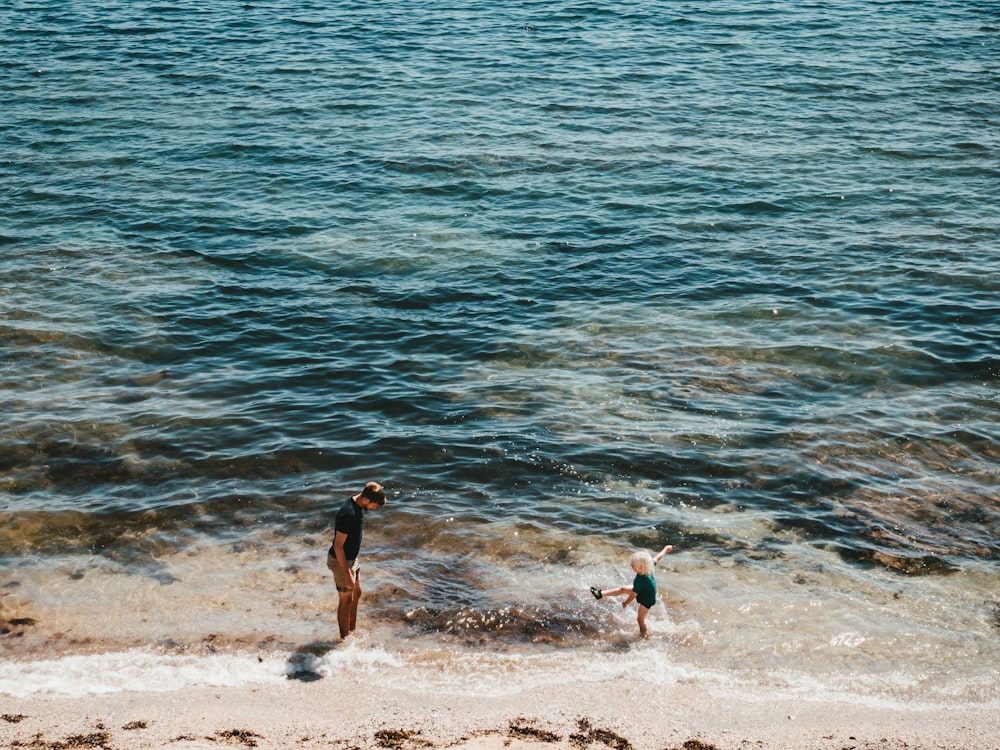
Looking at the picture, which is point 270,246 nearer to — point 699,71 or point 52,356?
point 52,356

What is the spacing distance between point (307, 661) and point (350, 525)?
1689 millimetres

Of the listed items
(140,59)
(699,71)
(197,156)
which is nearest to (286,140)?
(197,156)

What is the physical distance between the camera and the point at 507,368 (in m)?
19.6

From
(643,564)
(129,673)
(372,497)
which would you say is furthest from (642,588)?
(129,673)

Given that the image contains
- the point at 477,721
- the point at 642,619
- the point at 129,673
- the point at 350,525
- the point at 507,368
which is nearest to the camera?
the point at 477,721

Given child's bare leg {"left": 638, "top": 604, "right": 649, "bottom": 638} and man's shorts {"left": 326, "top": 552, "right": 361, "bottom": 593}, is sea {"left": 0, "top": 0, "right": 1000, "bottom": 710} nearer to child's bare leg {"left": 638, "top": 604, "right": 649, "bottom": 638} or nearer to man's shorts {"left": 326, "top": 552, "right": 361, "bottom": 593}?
child's bare leg {"left": 638, "top": 604, "right": 649, "bottom": 638}

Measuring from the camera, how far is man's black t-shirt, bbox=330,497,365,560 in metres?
12.0

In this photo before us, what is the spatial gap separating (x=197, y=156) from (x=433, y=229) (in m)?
8.80

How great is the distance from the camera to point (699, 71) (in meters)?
36.2

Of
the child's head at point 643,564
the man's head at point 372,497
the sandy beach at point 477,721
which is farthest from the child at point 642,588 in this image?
the man's head at point 372,497

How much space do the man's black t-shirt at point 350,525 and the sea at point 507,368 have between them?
1.24 m

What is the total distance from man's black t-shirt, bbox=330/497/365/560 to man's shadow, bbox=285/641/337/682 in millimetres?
1183

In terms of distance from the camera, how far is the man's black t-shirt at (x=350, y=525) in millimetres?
11992

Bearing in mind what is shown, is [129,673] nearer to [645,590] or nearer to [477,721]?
[477,721]
